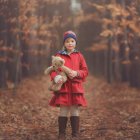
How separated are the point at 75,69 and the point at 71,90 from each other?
0.41 meters

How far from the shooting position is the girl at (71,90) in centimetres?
636

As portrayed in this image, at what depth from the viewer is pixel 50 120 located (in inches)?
349

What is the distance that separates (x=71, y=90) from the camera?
21.1ft

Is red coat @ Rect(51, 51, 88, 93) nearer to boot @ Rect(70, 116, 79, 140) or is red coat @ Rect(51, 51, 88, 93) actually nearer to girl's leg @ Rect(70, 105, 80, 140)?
girl's leg @ Rect(70, 105, 80, 140)

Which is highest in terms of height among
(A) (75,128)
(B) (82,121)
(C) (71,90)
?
(C) (71,90)

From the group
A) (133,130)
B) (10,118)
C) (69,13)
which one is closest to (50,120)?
(10,118)

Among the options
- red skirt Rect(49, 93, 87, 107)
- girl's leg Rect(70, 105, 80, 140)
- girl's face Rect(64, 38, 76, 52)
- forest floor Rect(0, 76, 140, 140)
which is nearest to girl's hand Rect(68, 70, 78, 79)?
red skirt Rect(49, 93, 87, 107)

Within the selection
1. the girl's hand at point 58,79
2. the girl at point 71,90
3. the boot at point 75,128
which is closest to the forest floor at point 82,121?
the boot at point 75,128

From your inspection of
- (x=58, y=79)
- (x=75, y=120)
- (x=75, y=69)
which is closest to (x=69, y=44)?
(x=75, y=69)

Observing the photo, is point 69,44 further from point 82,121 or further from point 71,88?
point 82,121

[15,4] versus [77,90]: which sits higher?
[15,4]

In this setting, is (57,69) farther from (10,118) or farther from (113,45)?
(113,45)

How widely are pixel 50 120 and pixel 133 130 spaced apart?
8.11ft

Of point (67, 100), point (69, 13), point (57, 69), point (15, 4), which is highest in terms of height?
point (69, 13)
